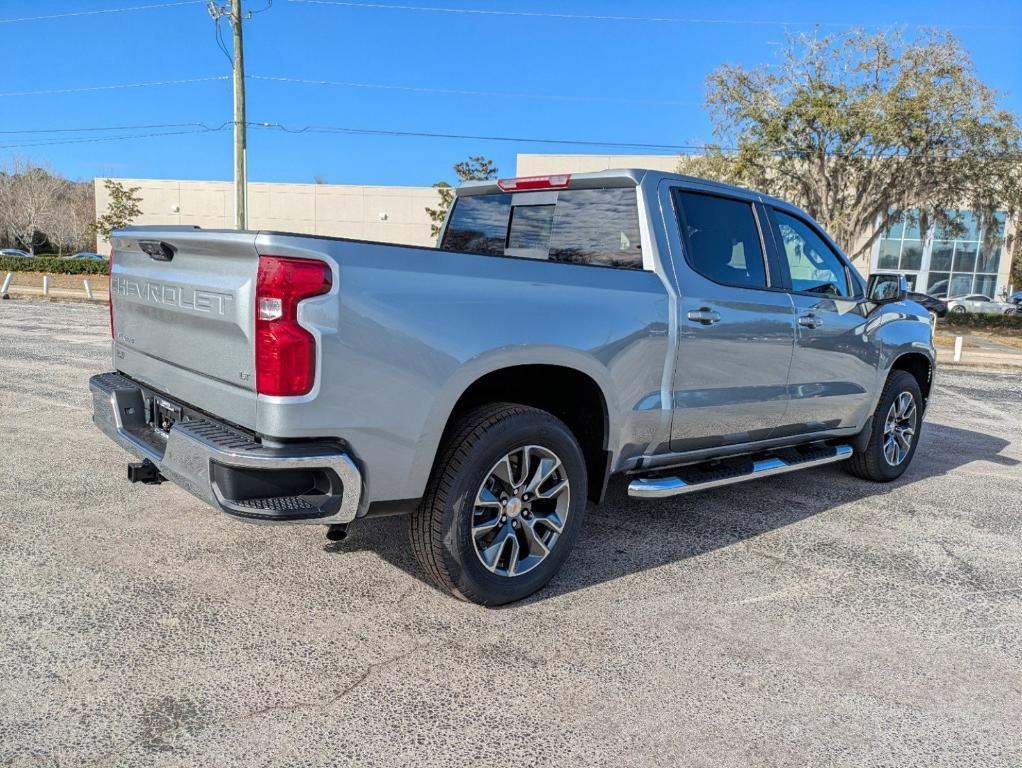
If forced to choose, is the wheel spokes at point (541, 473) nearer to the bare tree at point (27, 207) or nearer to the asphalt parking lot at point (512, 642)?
the asphalt parking lot at point (512, 642)

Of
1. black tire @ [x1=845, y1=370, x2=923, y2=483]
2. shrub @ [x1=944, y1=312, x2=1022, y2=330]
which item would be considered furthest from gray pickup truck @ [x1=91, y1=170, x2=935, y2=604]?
shrub @ [x1=944, y1=312, x2=1022, y2=330]

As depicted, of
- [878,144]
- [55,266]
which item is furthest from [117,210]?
[878,144]

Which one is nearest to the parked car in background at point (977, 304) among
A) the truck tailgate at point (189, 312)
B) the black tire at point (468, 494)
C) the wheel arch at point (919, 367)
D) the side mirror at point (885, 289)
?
the wheel arch at point (919, 367)

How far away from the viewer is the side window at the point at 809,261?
502 centimetres

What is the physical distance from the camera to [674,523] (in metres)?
4.85

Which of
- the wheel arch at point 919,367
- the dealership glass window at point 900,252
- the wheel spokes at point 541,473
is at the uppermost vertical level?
the dealership glass window at point 900,252

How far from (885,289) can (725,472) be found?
2.12 meters

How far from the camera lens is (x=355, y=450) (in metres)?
2.97

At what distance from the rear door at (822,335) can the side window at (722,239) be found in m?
0.26

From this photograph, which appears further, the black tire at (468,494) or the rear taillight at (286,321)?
the black tire at (468,494)

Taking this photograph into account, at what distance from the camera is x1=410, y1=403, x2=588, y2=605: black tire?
328 centimetres

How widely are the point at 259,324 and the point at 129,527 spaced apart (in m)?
2.10

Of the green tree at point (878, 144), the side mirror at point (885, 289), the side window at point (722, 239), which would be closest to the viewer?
the side window at point (722, 239)

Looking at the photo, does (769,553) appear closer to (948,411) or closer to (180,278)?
(180,278)
